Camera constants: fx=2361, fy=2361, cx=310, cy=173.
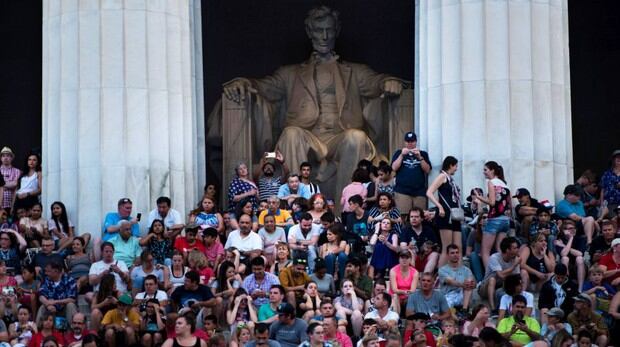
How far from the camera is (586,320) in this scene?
40.8 meters


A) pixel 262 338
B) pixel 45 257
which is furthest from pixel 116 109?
pixel 262 338

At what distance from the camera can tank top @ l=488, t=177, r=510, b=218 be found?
143 ft

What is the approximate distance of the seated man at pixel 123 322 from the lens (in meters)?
40.0

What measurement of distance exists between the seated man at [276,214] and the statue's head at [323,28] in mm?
8781

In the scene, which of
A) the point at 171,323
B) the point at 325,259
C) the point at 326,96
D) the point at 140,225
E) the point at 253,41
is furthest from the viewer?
the point at 253,41

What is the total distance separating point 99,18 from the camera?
157 ft

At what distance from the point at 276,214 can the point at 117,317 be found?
5381 millimetres

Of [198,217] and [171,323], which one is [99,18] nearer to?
[198,217]

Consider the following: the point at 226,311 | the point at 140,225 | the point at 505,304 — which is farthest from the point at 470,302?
the point at 140,225

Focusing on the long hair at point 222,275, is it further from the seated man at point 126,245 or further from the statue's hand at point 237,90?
the statue's hand at point 237,90

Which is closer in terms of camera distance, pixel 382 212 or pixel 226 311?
pixel 226 311

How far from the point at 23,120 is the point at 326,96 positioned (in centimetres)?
897

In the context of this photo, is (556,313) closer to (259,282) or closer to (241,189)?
(259,282)

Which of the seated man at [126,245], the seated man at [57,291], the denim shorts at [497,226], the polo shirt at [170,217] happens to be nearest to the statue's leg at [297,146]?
the polo shirt at [170,217]
